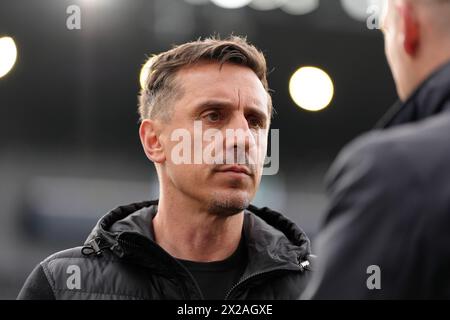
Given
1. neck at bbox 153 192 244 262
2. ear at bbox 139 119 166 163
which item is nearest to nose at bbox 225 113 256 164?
neck at bbox 153 192 244 262

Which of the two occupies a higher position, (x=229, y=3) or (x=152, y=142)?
(x=229, y=3)

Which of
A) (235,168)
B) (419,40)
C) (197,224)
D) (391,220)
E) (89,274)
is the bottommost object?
(89,274)

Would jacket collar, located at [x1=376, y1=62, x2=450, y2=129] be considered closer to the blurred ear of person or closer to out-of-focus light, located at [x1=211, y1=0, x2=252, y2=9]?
the blurred ear of person

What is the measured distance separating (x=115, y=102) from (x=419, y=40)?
5699mm

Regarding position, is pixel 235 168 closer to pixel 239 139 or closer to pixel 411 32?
pixel 239 139

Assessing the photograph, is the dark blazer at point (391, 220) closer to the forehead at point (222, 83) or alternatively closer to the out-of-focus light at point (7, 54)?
Answer: the forehead at point (222, 83)

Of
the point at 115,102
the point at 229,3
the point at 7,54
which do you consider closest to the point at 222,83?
the point at 229,3

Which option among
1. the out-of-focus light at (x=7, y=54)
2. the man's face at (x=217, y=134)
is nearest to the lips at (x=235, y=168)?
the man's face at (x=217, y=134)

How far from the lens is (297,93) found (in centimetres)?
628

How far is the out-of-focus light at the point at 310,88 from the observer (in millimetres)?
6020

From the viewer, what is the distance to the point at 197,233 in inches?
94.3

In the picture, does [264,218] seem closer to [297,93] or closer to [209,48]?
[209,48]

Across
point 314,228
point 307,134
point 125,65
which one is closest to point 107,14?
point 125,65

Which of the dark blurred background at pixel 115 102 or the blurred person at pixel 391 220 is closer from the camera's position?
the blurred person at pixel 391 220
